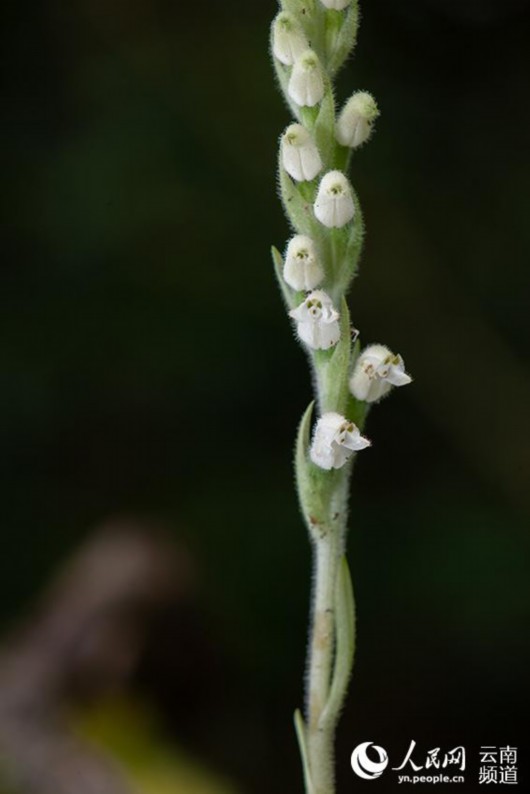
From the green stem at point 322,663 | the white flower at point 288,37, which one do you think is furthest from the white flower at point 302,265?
the green stem at point 322,663

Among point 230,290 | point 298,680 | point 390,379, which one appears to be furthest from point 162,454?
point 390,379

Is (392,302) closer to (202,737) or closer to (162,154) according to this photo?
(162,154)

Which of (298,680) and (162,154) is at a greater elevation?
(162,154)

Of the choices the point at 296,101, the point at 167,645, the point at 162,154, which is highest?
the point at 162,154

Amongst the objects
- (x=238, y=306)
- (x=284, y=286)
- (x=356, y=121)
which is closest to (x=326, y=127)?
(x=356, y=121)

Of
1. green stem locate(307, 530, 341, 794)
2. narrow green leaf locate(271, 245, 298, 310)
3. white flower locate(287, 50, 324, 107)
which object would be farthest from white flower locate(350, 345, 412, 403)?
white flower locate(287, 50, 324, 107)
